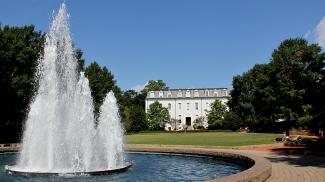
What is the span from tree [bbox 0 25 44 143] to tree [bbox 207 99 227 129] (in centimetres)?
5056

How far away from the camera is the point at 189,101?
113 meters

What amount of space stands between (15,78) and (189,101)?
227ft

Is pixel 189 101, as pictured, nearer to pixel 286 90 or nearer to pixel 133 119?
pixel 133 119

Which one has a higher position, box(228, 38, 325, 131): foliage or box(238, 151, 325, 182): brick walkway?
box(228, 38, 325, 131): foliage

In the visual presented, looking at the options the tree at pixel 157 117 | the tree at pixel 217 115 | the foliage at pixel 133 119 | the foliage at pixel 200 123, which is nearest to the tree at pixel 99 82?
the foliage at pixel 133 119

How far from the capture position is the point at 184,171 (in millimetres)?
19547

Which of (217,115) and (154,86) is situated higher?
(154,86)

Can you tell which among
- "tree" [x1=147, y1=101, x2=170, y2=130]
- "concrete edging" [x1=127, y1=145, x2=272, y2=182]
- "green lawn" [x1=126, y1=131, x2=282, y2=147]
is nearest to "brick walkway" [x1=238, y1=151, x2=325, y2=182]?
"concrete edging" [x1=127, y1=145, x2=272, y2=182]

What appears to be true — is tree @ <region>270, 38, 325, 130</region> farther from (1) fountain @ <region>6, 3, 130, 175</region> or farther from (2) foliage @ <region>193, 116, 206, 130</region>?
(2) foliage @ <region>193, 116, 206, 130</region>

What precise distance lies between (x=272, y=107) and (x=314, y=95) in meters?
31.1

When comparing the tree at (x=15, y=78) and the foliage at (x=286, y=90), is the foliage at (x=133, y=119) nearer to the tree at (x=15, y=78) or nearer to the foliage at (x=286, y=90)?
the foliage at (x=286, y=90)

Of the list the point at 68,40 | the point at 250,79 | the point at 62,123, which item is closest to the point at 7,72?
the point at 68,40

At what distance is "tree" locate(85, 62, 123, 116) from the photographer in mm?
72562

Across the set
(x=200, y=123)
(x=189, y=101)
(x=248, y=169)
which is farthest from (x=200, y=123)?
(x=248, y=169)
